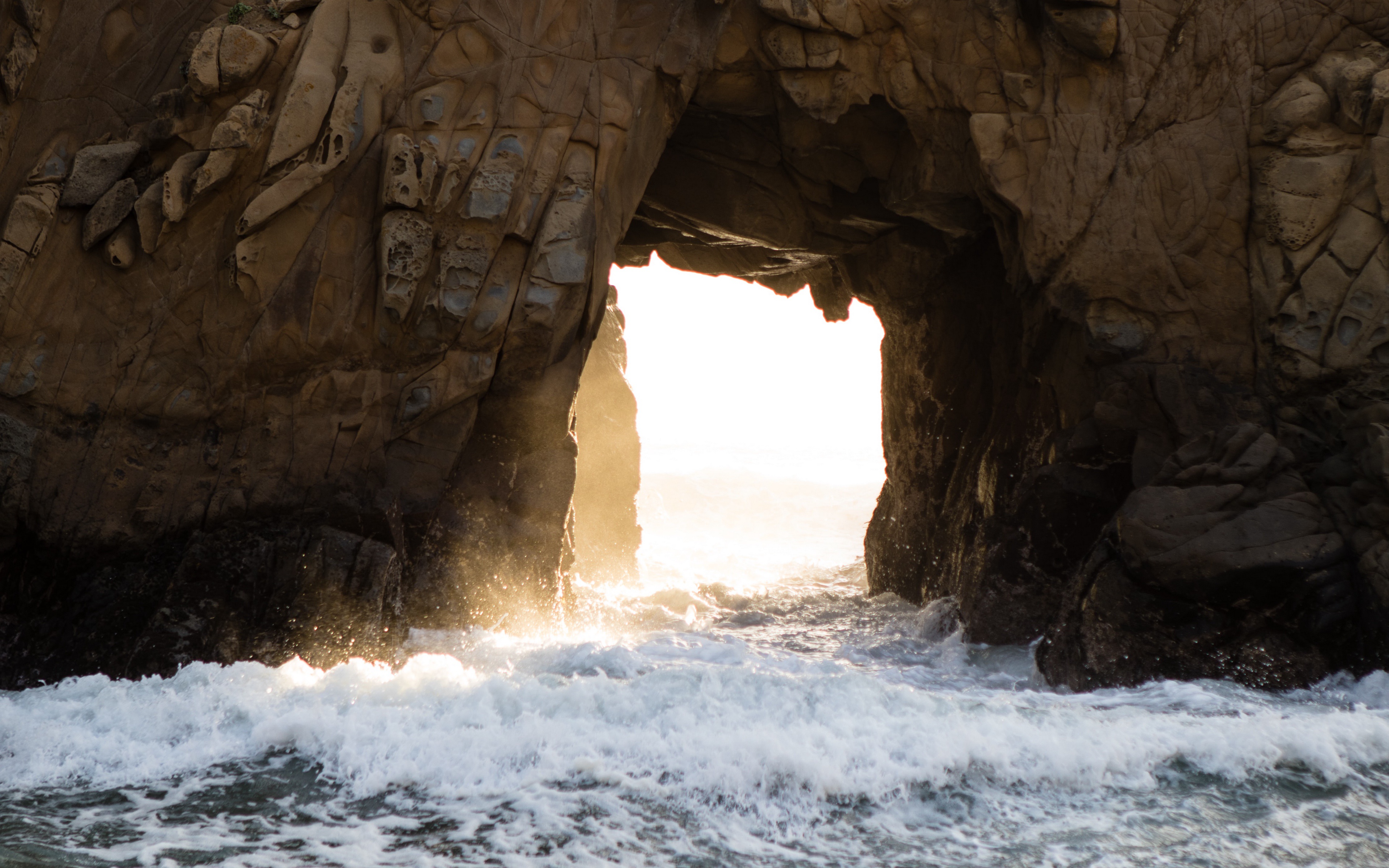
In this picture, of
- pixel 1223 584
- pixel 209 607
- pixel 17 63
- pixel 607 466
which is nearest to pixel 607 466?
pixel 607 466

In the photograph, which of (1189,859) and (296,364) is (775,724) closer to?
(1189,859)

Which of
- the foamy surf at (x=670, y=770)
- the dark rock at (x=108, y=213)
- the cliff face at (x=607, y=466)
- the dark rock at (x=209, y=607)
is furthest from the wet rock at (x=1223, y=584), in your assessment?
the cliff face at (x=607, y=466)

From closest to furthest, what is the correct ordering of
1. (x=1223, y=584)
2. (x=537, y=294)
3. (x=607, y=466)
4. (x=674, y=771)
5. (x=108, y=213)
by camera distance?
1. (x=674, y=771)
2. (x=1223, y=584)
3. (x=108, y=213)
4. (x=537, y=294)
5. (x=607, y=466)

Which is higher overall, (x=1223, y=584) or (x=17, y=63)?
(x=17, y=63)

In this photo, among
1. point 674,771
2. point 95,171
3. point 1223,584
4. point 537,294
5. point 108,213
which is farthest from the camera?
point 537,294

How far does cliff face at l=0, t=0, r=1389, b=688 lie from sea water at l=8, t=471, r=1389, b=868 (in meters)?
1.24

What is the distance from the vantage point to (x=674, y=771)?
6613mm

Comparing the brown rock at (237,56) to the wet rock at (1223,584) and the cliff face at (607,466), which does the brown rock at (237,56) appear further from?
the cliff face at (607,466)

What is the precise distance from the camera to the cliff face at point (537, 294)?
31.4 feet

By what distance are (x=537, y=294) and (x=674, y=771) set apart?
5.79m

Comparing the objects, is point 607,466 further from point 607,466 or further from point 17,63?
point 17,63

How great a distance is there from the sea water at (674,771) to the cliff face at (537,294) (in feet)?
4.06

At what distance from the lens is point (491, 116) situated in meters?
10.9

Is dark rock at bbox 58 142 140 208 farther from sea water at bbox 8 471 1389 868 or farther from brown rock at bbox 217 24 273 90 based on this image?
sea water at bbox 8 471 1389 868
